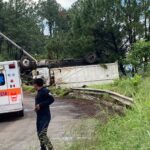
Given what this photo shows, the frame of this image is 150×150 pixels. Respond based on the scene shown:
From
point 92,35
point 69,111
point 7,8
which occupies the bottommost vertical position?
point 69,111

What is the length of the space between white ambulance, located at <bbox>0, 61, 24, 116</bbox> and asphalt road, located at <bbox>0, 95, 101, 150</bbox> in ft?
1.57

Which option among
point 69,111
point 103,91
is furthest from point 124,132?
point 103,91

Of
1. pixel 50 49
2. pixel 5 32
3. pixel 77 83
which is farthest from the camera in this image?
pixel 5 32

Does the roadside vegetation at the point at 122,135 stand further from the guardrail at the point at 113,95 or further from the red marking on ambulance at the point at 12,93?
the red marking on ambulance at the point at 12,93

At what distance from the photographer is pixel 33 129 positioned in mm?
15469

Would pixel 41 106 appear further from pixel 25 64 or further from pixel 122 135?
pixel 25 64

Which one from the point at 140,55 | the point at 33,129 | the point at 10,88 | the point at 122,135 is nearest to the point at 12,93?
the point at 10,88

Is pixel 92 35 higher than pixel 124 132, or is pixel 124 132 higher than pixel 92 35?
pixel 92 35

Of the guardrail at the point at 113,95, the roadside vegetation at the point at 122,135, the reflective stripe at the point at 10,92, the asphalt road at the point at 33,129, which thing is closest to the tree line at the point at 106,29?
the guardrail at the point at 113,95

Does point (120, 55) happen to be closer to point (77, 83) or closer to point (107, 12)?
point (107, 12)

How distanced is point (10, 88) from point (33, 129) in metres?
4.69

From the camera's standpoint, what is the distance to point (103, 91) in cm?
2242

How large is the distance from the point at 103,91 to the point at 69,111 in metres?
2.55

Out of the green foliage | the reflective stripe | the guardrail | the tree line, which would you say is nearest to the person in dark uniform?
the guardrail
